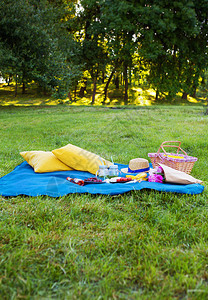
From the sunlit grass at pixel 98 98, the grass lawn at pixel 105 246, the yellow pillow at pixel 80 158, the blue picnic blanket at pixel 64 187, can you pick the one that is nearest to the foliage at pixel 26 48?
the yellow pillow at pixel 80 158

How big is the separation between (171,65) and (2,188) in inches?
726

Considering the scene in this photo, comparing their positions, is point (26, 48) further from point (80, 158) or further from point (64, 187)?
point (64, 187)

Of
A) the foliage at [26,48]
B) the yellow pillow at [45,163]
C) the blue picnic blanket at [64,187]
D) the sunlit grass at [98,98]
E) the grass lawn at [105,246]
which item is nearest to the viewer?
the grass lawn at [105,246]

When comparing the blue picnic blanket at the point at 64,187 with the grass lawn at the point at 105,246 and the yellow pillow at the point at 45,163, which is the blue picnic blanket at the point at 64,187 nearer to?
the grass lawn at the point at 105,246

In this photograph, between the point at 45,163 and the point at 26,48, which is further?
the point at 26,48

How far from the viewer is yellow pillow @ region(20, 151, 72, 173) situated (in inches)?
132

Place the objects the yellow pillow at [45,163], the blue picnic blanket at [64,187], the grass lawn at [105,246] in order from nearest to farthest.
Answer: the grass lawn at [105,246] < the blue picnic blanket at [64,187] < the yellow pillow at [45,163]

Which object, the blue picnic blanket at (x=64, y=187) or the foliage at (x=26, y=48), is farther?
the foliage at (x=26, y=48)

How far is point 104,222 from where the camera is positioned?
1955mm

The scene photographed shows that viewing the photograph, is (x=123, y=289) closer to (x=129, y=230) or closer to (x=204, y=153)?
(x=129, y=230)

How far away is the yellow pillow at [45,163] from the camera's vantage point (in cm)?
335

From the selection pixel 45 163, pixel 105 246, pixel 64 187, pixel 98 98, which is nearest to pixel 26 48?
pixel 45 163

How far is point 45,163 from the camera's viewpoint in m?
3.38

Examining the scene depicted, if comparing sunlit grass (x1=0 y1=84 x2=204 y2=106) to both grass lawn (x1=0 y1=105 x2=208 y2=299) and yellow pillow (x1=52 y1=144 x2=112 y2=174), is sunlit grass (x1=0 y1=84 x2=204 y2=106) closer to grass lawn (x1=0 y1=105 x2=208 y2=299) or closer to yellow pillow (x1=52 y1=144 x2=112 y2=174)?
yellow pillow (x1=52 y1=144 x2=112 y2=174)
